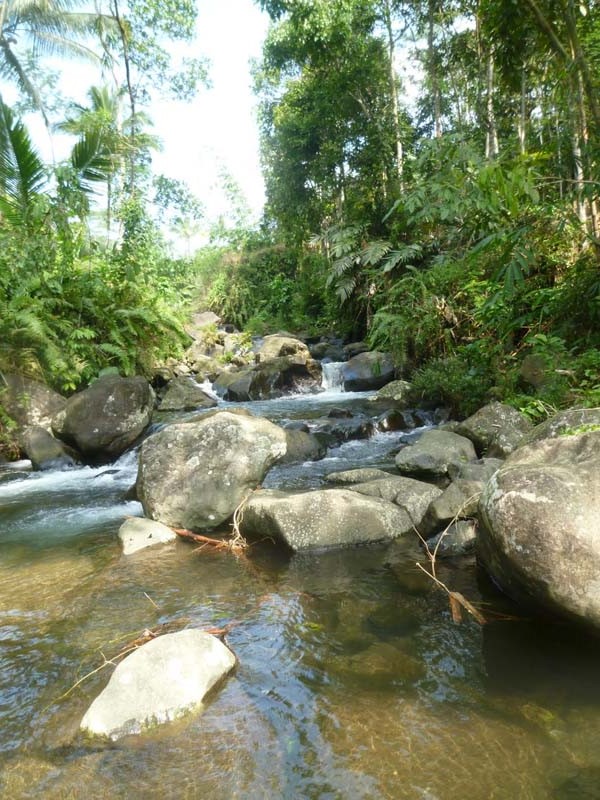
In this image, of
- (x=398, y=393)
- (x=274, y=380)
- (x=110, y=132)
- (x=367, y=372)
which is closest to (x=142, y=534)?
(x=398, y=393)

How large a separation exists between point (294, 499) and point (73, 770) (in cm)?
270

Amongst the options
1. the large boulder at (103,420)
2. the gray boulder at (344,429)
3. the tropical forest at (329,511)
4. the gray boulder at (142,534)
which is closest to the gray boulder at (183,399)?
the tropical forest at (329,511)

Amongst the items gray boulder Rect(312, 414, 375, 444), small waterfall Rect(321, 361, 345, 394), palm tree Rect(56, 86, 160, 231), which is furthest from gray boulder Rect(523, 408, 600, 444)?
palm tree Rect(56, 86, 160, 231)

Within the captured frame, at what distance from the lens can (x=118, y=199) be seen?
55.0ft

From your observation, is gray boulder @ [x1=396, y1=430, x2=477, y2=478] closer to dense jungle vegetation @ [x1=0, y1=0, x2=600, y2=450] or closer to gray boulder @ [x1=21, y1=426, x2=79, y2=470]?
dense jungle vegetation @ [x1=0, y1=0, x2=600, y2=450]

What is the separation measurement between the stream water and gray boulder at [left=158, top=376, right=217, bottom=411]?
7.04 m

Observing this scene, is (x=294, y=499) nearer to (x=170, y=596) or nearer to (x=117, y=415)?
(x=170, y=596)

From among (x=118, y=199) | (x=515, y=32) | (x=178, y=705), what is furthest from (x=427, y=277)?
(x=118, y=199)

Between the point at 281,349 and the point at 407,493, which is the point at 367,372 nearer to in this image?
the point at 281,349

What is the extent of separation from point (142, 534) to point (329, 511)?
1675mm

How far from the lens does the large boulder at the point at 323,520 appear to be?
4457mm

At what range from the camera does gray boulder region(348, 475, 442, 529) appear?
4.83 m

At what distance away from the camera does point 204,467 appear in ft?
16.7

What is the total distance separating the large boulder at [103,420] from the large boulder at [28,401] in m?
0.76
